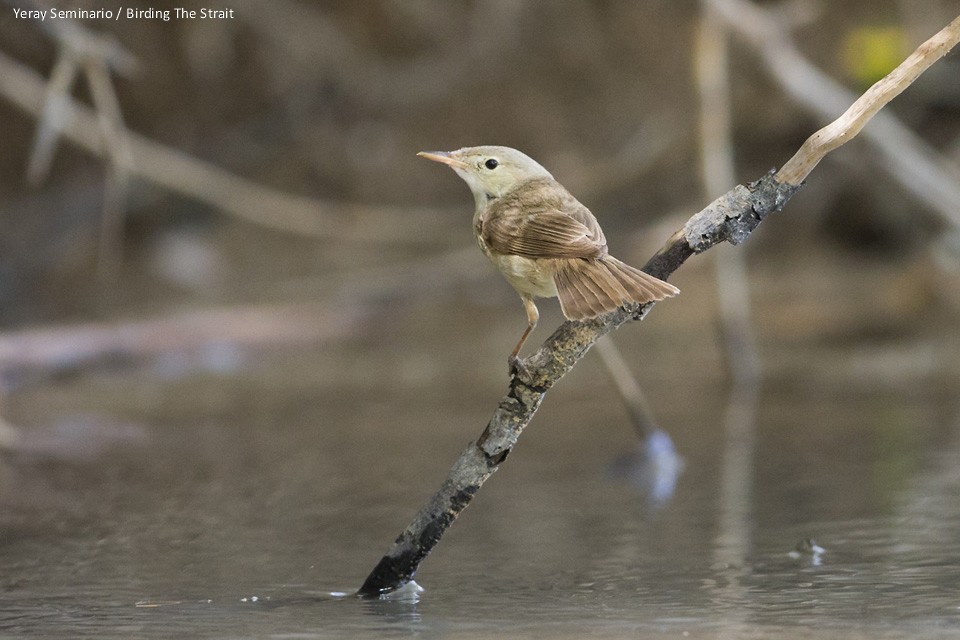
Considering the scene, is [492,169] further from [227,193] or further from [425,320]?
[425,320]

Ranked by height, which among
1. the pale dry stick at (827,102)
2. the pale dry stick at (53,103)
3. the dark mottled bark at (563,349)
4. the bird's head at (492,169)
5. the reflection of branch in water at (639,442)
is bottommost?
the dark mottled bark at (563,349)

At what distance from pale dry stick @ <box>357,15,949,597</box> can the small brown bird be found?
0.05 meters

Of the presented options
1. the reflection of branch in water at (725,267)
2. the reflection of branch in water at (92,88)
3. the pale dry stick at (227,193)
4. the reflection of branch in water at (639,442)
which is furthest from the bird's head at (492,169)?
the pale dry stick at (227,193)

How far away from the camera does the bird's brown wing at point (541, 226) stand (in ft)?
8.87

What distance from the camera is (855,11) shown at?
8.52m

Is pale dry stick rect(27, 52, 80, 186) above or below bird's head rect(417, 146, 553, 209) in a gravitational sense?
above

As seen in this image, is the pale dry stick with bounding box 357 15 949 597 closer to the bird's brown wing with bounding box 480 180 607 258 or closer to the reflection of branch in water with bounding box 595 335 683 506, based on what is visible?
the bird's brown wing with bounding box 480 180 607 258

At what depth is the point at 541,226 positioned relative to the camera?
2797mm

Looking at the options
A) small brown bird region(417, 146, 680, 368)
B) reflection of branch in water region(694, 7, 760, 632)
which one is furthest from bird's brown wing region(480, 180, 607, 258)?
reflection of branch in water region(694, 7, 760, 632)

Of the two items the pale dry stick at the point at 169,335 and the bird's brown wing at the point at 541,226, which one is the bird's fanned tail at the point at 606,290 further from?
the pale dry stick at the point at 169,335

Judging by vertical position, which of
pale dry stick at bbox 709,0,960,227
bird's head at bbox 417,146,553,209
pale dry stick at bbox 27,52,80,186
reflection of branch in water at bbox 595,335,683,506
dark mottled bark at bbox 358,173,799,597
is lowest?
dark mottled bark at bbox 358,173,799,597

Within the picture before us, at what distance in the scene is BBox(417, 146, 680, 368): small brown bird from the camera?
2441mm

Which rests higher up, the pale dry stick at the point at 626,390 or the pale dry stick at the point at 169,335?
the pale dry stick at the point at 169,335

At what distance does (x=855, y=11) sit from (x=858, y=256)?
1635 millimetres
